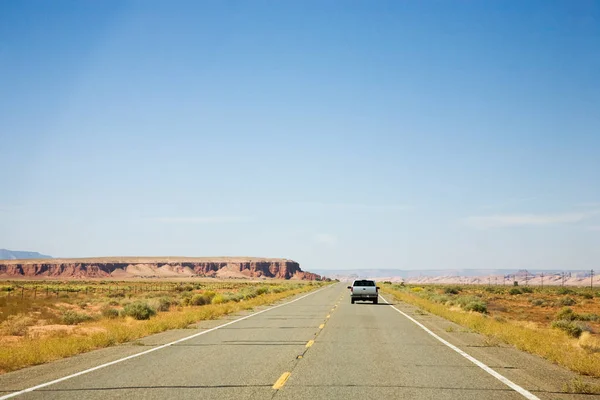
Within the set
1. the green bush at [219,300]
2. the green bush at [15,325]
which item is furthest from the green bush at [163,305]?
the green bush at [15,325]

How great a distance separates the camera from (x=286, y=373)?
10.6 metres

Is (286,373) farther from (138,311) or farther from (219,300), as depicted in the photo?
(219,300)

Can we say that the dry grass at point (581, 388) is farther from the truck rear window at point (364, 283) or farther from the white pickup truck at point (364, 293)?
the truck rear window at point (364, 283)

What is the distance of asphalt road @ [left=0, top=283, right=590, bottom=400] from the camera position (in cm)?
883

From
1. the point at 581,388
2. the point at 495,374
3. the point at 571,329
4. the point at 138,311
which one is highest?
the point at 581,388

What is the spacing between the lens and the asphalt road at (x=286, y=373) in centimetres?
883

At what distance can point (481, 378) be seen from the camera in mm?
10344

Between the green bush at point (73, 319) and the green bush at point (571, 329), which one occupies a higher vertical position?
the green bush at point (571, 329)

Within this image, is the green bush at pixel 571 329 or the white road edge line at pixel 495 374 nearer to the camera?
the white road edge line at pixel 495 374

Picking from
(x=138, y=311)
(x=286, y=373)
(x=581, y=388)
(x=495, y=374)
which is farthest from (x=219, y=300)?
(x=581, y=388)

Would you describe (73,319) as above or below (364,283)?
below

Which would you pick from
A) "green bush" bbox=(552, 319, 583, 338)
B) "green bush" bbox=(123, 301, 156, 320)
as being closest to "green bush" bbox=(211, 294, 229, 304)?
"green bush" bbox=(123, 301, 156, 320)

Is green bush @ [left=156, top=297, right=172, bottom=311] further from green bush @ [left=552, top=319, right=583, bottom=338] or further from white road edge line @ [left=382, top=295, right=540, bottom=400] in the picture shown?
white road edge line @ [left=382, top=295, right=540, bottom=400]

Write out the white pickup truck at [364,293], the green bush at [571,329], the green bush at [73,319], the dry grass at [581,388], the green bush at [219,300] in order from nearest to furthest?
the dry grass at [581,388] < the green bush at [571,329] < the green bush at [73,319] < the white pickup truck at [364,293] < the green bush at [219,300]
